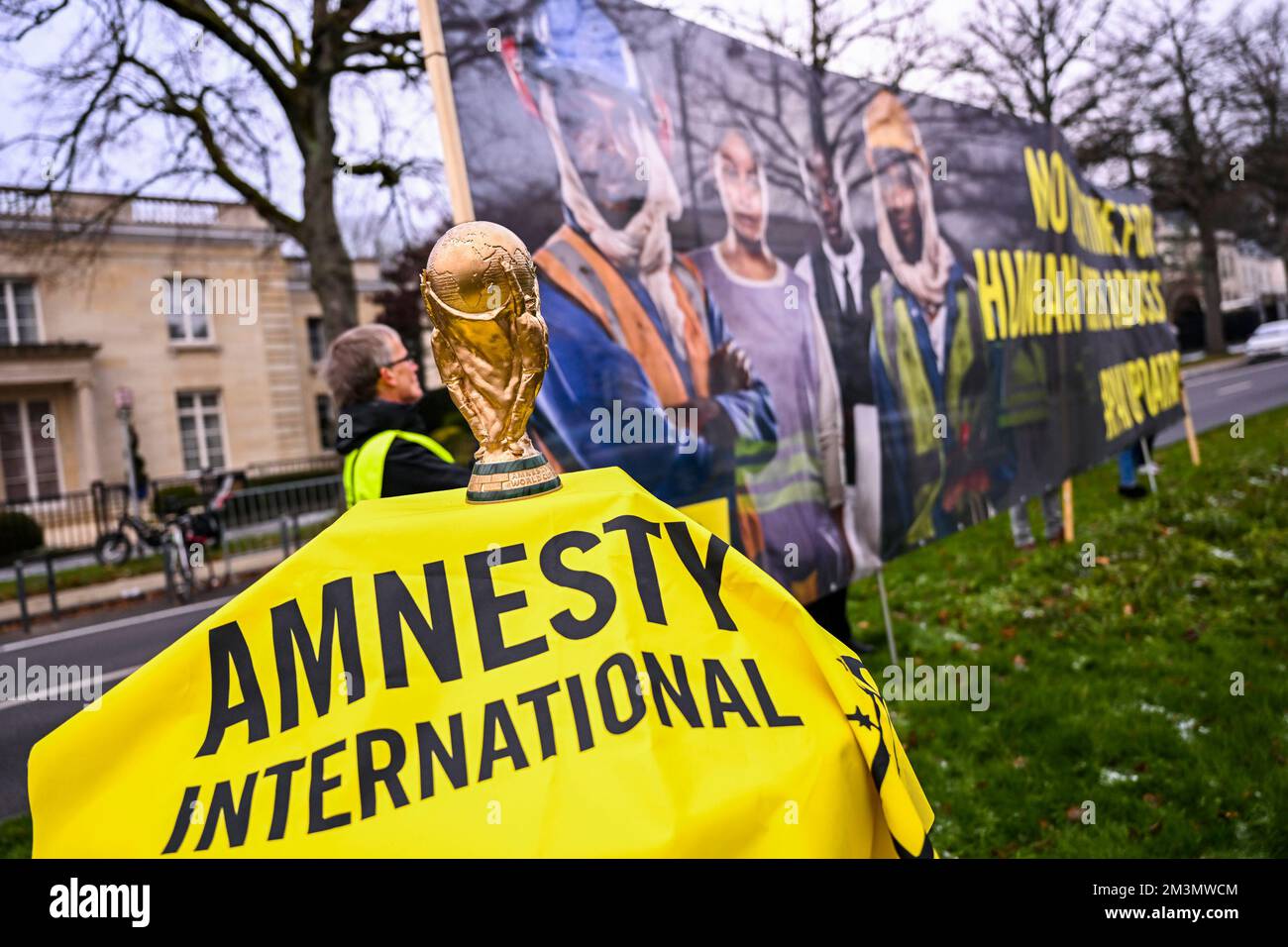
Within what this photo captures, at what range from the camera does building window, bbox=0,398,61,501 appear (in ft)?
76.1

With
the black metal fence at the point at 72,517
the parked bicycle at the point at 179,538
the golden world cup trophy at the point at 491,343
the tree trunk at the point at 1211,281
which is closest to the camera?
the golden world cup trophy at the point at 491,343

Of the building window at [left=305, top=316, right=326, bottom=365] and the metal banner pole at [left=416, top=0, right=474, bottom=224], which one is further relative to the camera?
the building window at [left=305, top=316, right=326, bottom=365]

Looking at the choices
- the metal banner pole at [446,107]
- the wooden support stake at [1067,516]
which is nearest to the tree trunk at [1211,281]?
the wooden support stake at [1067,516]

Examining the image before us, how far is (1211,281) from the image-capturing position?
3259 cm

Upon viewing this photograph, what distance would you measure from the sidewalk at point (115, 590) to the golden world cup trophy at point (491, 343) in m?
10.6

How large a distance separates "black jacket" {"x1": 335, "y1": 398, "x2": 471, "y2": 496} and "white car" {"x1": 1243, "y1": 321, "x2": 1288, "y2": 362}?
120 ft

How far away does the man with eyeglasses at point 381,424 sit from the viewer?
8.25ft

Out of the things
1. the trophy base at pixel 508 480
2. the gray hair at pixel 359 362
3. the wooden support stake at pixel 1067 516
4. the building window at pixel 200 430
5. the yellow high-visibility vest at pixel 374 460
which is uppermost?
the building window at pixel 200 430

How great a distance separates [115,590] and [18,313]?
1593 cm

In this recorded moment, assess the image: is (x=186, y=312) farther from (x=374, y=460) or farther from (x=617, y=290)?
(x=374, y=460)

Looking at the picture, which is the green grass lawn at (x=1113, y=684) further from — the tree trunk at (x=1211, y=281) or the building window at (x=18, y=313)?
the tree trunk at (x=1211, y=281)

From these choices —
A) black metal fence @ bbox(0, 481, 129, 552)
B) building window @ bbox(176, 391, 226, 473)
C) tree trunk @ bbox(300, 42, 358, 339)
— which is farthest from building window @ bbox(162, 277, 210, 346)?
tree trunk @ bbox(300, 42, 358, 339)

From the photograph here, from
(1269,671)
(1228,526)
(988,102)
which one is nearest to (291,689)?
(1269,671)

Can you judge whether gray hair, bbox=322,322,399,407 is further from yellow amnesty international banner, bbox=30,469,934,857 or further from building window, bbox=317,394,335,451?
building window, bbox=317,394,335,451
